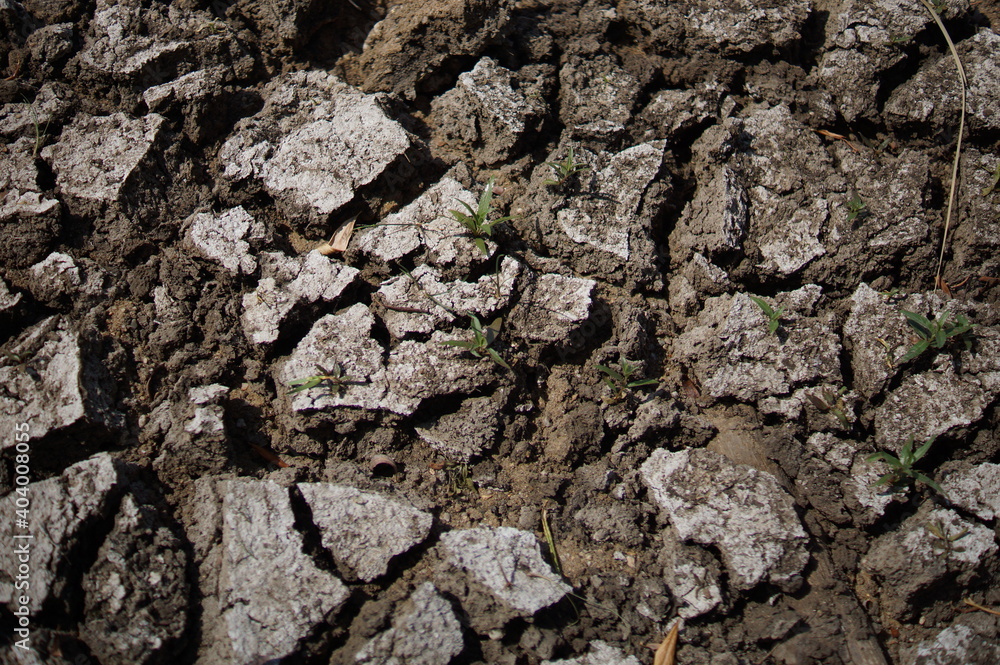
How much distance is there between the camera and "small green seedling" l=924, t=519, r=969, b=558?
6.47 feet

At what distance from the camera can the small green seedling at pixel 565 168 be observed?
245 centimetres

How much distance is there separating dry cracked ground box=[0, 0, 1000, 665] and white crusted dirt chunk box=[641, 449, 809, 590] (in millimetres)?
10

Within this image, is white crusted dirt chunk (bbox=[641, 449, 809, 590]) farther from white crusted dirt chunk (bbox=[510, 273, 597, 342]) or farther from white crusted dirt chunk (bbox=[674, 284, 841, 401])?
white crusted dirt chunk (bbox=[510, 273, 597, 342])

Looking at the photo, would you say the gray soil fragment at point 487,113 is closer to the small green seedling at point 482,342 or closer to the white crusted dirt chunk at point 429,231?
the white crusted dirt chunk at point 429,231

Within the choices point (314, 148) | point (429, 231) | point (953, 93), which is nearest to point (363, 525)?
point (429, 231)

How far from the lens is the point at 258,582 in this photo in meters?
1.83

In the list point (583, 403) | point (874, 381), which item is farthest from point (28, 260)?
point (874, 381)

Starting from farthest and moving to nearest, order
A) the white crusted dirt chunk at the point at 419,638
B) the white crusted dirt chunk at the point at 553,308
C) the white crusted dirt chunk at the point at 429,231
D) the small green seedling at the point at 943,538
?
the white crusted dirt chunk at the point at 429,231 < the white crusted dirt chunk at the point at 553,308 < the small green seedling at the point at 943,538 < the white crusted dirt chunk at the point at 419,638

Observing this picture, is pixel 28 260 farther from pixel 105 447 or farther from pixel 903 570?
pixel 903 570

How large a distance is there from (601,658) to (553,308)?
3.47 feet

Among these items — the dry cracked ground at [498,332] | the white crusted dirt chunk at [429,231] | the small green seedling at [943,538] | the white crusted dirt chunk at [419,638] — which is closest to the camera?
the white crusted dirt chunk at [419,638]

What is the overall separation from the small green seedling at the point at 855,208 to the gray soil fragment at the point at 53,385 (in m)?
2.57

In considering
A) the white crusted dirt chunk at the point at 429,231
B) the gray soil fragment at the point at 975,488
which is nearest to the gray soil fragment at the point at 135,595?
the white crusted dirt chunk at the point at 429,231

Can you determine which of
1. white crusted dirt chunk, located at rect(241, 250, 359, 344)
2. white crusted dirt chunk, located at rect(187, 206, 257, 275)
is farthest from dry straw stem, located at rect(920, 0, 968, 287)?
white crusted dirt chunk, located at rect(187, 206, 257, 275)
